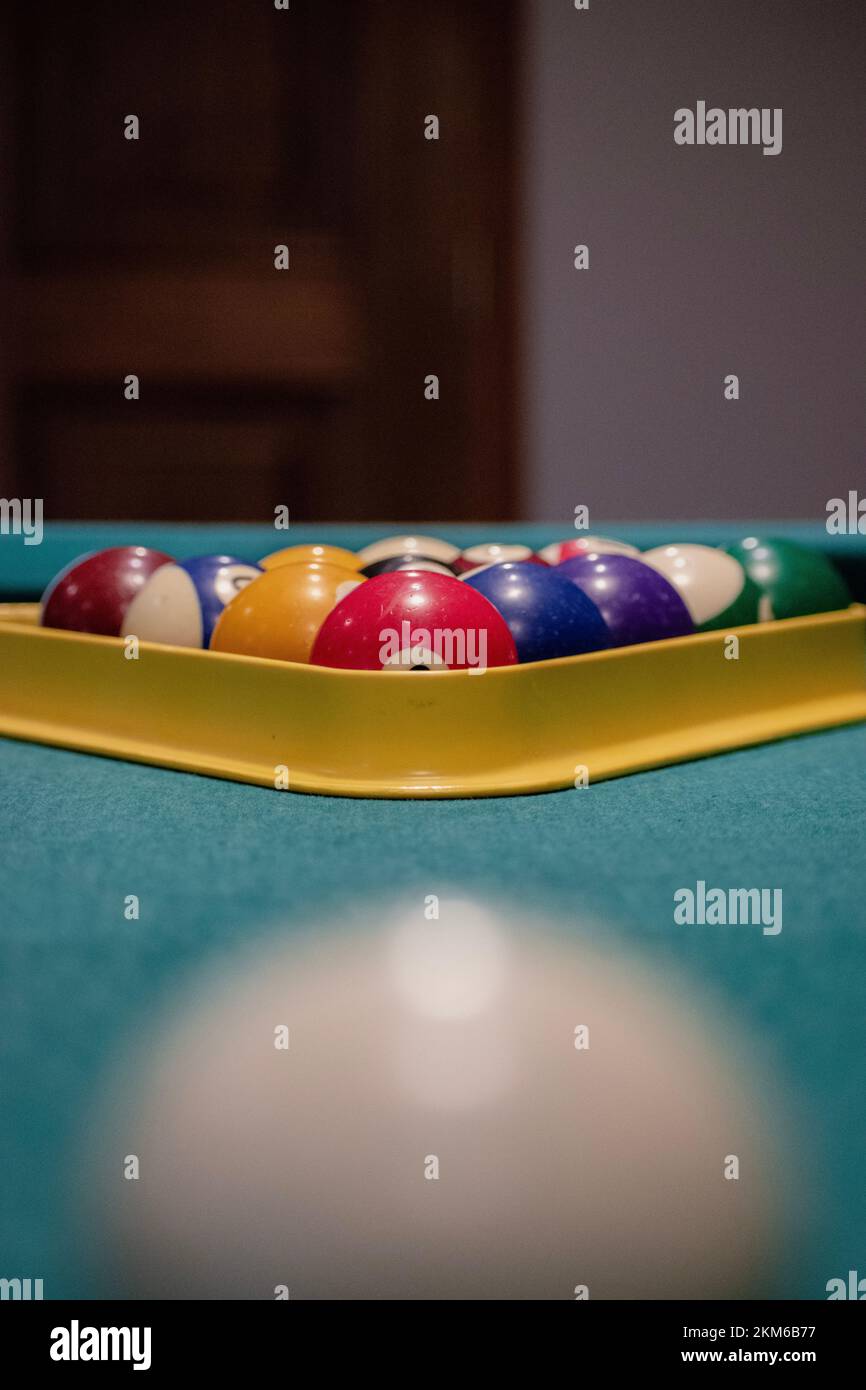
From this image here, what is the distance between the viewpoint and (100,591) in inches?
74.6

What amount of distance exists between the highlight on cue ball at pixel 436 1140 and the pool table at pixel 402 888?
26 millimetres

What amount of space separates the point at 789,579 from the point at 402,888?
1.15 metres

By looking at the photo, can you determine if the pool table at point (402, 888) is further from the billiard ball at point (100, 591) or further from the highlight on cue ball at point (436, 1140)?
the billiard ball at point (100, 591)

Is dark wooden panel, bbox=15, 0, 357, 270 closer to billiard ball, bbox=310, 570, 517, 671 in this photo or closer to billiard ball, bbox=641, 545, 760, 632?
billiard ball, bbox=641, 545, 760, 632

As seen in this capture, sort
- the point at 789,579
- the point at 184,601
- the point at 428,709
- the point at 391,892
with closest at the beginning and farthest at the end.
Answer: the point at 391,892 → the point at 428,709 → the point at 184,601 → the point at 789,579

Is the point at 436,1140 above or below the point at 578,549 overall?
below

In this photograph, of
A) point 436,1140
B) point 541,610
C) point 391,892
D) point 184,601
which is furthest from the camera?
point 184,601

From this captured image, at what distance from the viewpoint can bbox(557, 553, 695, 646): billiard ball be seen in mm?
1776

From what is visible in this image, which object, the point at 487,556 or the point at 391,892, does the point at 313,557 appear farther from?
the point at 391,892

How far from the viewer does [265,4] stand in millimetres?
4383

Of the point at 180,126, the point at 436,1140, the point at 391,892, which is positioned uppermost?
the point at 180,126

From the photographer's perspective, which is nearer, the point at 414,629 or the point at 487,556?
the point at 414,629

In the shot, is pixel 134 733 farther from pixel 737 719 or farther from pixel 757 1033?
pixel 757 1033

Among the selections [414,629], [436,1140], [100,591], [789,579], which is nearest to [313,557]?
[100,591]
